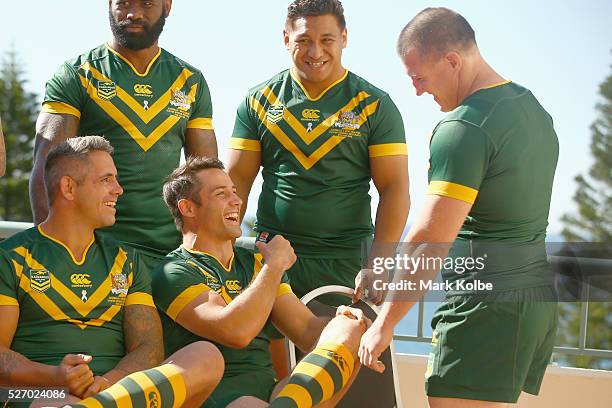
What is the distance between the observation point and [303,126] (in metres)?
3.60

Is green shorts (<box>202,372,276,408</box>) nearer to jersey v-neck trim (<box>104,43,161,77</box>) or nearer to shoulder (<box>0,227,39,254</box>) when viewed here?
shoulder (<box>0,227,39,254</box>)

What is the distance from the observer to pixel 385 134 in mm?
3594

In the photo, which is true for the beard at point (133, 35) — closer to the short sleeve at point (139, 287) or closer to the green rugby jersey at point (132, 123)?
the green rugby jersey at point (132, 123)

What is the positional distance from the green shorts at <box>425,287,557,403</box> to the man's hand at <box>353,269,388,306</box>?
0.70 m

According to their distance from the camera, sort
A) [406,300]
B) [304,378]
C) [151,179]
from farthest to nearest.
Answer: [151,179]
[304,378]
[406,300]

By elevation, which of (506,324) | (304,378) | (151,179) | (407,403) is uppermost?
(151,179)

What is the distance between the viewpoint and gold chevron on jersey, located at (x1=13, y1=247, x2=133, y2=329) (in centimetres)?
283

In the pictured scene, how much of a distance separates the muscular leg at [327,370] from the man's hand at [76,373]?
514 millimetres

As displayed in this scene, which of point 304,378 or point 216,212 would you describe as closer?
point 304,378

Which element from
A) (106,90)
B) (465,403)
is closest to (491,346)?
(465,403)

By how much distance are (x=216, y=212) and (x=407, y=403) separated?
5.82ft

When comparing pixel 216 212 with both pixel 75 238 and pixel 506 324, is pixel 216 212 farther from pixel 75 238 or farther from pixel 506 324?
pixel 506 324

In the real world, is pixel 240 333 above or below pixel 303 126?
below

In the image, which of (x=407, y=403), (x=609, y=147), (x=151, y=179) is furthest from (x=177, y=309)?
(x=609, y=147)
